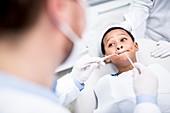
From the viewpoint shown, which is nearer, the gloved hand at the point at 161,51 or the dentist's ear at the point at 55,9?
the dentist's ear at the point at 55,9

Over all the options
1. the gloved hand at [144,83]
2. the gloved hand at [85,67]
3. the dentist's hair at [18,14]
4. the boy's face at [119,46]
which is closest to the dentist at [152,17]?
the boy's face at [119,46]

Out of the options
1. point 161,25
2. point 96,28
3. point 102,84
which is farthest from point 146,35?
point 102,84

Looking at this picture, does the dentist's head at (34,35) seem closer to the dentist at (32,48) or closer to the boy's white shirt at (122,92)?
the dentist at (32,48)

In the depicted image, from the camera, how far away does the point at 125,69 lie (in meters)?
1.69

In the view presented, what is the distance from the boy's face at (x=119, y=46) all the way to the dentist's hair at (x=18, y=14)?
3.90 feet

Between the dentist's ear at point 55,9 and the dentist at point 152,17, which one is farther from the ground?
the dentist's ear at point 55,9

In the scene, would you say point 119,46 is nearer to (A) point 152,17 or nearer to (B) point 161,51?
(B) point 161,51

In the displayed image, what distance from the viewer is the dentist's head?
469 millimetres

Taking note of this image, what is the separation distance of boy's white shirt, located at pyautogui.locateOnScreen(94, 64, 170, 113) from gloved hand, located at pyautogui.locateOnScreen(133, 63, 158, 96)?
0.77ft

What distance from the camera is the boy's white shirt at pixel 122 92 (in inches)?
55.8

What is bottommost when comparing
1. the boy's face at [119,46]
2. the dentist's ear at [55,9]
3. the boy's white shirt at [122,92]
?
the boy's white shirt at [122,92]

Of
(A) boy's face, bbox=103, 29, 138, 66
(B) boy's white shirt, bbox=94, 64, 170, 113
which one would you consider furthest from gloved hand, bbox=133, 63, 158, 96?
(A) boy's face, bbox=103, 29, 138, 66

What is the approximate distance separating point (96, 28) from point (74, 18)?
1.45 m

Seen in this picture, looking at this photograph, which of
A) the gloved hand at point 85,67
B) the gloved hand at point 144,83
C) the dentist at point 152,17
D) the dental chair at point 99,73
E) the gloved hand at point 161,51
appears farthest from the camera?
the dentist at point 152,17
